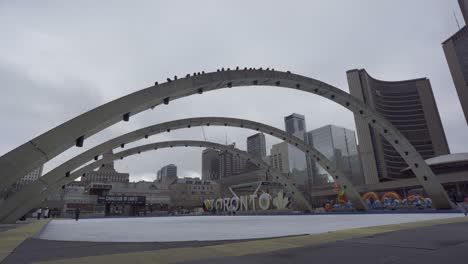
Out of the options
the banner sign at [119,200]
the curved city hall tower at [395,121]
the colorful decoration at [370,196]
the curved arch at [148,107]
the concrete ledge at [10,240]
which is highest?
the curved city hall tower at [395,121]

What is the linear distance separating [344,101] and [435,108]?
176005 mm

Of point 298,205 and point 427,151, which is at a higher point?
point 427,151

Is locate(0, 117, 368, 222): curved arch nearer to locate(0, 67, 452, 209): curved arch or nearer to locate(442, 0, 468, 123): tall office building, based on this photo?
locate(0, 67, 452, 209): curved arch

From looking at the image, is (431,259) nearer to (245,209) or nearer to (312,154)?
(312,154)

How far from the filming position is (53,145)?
12.0 meters

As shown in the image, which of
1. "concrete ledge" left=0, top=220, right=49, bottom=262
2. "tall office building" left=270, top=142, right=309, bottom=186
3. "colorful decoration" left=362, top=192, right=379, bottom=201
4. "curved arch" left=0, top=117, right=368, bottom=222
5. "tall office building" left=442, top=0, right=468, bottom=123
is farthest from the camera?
"tall office building" left=270, top=142, right=309, bottom=186

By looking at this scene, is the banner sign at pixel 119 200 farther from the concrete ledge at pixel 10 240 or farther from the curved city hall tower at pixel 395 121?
the curved city hall tower at pixel 395 121

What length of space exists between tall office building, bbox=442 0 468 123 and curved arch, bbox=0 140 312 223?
15430 cm

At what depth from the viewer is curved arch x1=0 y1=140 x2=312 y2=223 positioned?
1110 inches

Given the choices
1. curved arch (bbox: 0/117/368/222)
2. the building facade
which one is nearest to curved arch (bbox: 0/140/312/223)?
curved arch (bbox: 0/117/368/222)

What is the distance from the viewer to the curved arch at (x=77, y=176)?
28188 millimetres

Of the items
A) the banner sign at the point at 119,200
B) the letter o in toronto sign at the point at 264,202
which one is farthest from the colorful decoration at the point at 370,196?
the banner sign at the point at 119,200

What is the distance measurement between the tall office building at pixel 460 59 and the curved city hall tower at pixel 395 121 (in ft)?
57.3

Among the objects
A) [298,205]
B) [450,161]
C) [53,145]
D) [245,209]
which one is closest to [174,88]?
[53,145]
